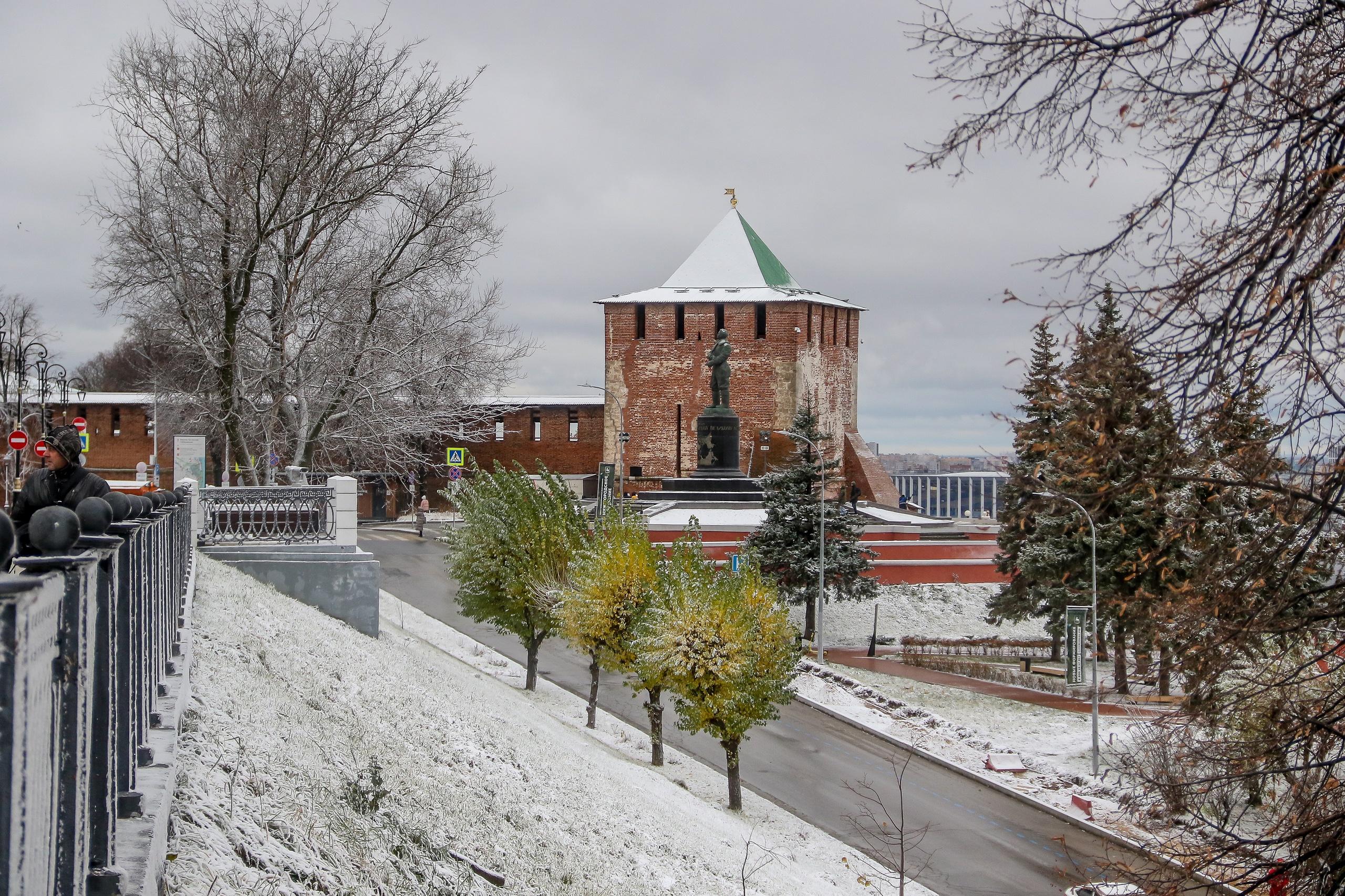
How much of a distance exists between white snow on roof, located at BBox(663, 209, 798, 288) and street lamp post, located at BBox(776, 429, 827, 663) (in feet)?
71.2

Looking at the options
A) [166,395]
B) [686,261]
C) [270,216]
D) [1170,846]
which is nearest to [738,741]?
[270,216]

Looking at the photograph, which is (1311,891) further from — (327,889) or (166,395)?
(166,395)

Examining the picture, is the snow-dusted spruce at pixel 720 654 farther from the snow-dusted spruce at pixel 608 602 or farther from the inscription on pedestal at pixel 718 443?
the inscription on pedestal at pixel 718 443

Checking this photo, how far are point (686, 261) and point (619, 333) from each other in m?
5.39

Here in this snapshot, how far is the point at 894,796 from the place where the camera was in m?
18.0

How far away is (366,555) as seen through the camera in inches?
663

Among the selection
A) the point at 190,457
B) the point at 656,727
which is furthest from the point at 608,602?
the point at 190,457

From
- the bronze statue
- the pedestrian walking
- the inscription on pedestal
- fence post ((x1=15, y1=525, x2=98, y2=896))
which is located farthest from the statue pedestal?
fence post ((x1=15, y1=525, x2=98, y2=896))

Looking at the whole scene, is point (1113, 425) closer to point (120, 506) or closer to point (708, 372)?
point (120, 506)

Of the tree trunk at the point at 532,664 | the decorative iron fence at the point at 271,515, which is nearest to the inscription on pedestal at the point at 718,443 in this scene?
the tree trunk at the point at 532,664

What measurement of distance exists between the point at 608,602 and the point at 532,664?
2884 millimetres

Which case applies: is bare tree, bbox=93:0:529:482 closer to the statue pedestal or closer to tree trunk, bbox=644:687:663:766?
tree trunk, bbox=644:687:663:766

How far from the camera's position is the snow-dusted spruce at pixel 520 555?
21469mm

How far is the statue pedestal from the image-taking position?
43.8 meters
